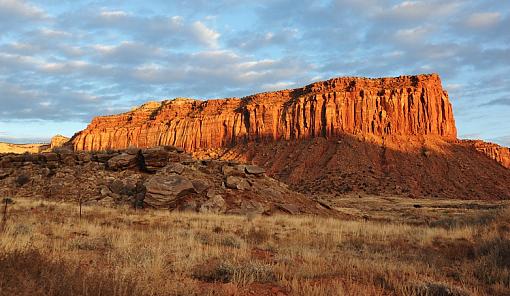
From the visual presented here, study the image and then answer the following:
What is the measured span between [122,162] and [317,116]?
2767 inches

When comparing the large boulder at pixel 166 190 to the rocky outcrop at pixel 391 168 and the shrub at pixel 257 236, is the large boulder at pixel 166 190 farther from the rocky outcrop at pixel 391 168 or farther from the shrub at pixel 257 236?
the rocky outcrop at pixel 391 168

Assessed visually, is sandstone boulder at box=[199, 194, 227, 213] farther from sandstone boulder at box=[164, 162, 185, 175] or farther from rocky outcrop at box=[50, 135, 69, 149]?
rocky outcrop at box=[50, 135, 69, 149]

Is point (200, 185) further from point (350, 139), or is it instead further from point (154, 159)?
point (350, 139)

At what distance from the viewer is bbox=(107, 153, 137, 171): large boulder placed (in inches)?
1162

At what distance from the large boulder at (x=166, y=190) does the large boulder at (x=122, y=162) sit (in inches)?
205

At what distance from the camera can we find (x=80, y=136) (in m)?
130

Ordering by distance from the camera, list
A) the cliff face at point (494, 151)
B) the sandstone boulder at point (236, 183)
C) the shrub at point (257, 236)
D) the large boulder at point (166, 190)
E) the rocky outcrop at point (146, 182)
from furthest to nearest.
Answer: the cliff face at point (494, 151) → the sandstone boulder at point (236, 183) → the rocky outcrop at point (146, 182) → the large boulder at point (166, 190) → the shrub at point (257, 236)

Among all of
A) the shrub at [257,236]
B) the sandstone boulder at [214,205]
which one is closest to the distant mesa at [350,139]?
the sandstone boulder at [214,205]

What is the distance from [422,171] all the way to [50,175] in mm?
67577


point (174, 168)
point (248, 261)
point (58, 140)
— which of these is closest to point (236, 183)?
point (174, 168)

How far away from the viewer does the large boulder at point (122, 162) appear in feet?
96.8

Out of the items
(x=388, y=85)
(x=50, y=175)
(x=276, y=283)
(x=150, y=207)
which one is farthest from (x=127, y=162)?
(x=388, y=85)

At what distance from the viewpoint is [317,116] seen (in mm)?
95250

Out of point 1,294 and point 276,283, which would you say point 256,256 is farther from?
point 1,294
